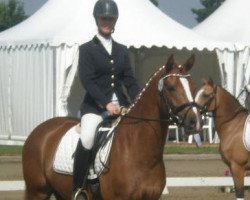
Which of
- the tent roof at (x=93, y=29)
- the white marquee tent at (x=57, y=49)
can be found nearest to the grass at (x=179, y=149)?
the white marquee tent at (x=57, y=49)

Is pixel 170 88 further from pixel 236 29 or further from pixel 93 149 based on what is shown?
pixel 236 29

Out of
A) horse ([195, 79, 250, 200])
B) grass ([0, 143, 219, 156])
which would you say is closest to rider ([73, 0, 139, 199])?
horse ([195, 79, 250, 200])

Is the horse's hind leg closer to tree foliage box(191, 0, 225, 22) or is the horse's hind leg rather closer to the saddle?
the saddle

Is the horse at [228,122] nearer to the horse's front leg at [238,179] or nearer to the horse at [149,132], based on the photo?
the horse's front leg at [238,179]

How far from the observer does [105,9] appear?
8.60m

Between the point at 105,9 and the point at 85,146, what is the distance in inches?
50.7

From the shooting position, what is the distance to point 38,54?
24078 mm

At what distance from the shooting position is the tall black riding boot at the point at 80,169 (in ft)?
28.4

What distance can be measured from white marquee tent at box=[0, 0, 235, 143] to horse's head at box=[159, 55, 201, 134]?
49.2 ft

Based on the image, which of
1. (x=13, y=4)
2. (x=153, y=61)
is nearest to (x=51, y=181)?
(x=153, y=61)

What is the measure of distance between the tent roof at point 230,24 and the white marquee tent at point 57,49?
2.13 metres

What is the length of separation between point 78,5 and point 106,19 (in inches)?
646

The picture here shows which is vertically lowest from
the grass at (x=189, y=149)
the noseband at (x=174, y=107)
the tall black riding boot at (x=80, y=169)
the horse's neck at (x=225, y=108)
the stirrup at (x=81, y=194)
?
the grass at (x=189, y=149)

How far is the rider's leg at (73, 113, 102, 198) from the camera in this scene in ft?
28.3
